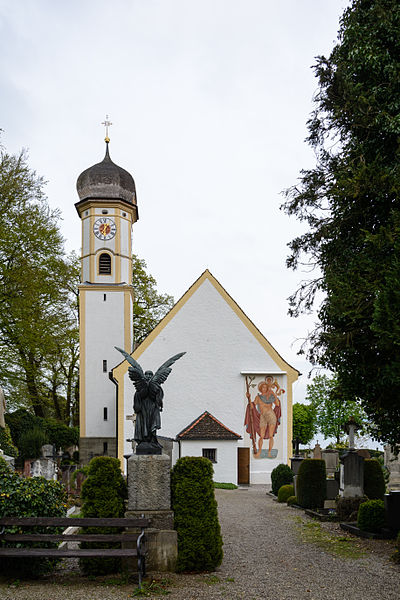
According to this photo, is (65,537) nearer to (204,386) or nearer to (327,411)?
(204,386)

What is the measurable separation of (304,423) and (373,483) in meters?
40.8

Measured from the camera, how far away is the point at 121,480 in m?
9.59

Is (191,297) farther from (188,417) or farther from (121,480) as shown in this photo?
(121,480)

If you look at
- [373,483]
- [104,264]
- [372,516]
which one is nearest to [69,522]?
[372,516]

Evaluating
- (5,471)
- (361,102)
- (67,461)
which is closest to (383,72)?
(361,102)

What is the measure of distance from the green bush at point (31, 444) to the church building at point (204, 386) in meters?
3.25

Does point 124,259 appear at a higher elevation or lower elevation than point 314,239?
higher

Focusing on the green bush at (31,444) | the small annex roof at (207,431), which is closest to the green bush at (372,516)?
the small annex roof at (207,431)

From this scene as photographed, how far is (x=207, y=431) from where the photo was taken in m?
27.4

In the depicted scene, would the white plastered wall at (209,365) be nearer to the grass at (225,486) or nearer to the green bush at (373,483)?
the grass at (225,486)

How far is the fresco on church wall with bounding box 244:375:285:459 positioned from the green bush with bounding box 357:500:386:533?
51.6 feet

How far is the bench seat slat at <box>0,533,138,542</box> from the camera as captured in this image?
8.38 metres

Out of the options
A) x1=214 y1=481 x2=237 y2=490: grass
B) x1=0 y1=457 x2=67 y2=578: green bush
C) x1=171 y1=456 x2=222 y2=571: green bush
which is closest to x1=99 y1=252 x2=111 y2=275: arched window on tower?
x1=214 y1=481 x2=237 y2=490: grass

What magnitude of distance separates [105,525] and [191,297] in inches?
837
